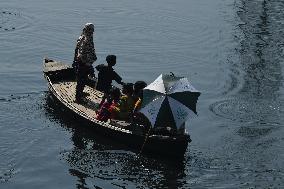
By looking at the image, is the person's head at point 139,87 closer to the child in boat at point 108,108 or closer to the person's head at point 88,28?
the child in boat at point 108,108

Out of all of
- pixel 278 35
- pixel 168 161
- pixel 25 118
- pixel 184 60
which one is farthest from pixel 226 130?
pixel 278 35

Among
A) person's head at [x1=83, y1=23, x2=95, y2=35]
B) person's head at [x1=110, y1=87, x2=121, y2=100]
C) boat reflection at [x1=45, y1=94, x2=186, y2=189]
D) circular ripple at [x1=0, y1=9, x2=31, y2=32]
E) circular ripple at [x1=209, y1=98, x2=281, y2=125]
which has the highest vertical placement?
person's head at [x1=83, y1=23, x2=95, y2=35]

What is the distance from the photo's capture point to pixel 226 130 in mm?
23609

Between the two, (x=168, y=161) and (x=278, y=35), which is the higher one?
(x=278, y=35)

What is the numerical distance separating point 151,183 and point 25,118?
7727mm

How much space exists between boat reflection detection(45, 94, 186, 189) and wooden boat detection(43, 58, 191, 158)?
0.37 metres

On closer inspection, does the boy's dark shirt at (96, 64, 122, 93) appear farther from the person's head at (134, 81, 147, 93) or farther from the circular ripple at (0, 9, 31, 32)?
the circular ripple at (0, 9, 31, 32)

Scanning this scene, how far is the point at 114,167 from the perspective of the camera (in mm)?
19891

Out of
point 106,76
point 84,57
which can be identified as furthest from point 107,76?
point 84,57

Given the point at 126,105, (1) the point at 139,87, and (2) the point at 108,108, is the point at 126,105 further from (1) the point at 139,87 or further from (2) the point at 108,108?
(1) the point at 139,87

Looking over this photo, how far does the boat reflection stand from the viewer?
19000 mm

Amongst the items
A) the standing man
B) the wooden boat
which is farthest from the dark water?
the standing man

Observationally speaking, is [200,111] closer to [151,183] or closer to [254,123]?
[254,123]

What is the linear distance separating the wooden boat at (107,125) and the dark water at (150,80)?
1.67ft
